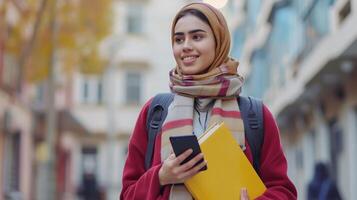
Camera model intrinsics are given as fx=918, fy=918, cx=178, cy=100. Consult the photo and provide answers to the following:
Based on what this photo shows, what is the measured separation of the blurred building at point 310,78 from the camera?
56.9 feet

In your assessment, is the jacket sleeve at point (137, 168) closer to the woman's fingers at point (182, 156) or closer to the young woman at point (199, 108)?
the young woman at point (199, 108)

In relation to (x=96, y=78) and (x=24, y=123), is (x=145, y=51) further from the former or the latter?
(x=24, y=123)

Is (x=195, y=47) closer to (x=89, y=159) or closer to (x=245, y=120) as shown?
(x=245, y=120)

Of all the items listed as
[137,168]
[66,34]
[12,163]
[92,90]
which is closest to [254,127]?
[137,168]

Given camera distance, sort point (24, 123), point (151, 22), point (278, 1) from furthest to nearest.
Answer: point (151, 22), point (24, 123), point (278, 1)

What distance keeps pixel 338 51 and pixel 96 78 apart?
32972 millimetres

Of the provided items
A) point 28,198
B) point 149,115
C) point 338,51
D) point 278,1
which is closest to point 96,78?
point 28,198

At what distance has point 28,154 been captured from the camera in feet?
106

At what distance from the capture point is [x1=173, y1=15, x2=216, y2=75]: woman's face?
341cm

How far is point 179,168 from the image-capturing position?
10.4ft

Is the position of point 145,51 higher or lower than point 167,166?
lower

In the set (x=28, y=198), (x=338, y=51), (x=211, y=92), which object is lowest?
(x=28, y=198)

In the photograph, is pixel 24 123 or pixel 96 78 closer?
pixel 24 123

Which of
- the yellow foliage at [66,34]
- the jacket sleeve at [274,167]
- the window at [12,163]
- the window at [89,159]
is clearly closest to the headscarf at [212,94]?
the jacket sleeve at [274,167]
